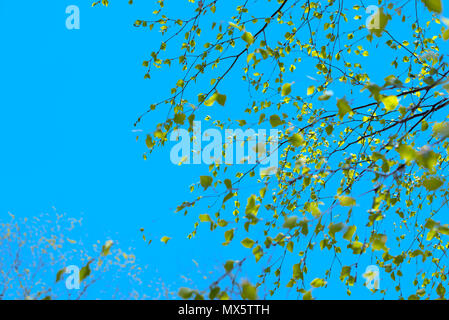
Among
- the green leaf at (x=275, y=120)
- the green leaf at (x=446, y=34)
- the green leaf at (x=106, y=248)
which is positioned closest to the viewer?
the green leaf at (x=106, y=248)

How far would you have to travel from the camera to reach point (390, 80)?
165 cm

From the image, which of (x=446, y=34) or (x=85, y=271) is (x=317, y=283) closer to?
(x=85, y=271)

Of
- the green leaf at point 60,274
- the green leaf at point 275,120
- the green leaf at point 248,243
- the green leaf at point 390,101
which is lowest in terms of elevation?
the green leaf at point 60,274

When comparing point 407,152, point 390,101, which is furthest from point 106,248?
point 390,101

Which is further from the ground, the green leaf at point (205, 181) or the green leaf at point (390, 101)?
the green leaf at point (390, 101)

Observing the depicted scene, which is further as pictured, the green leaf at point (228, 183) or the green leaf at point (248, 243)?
the green leaf at point (228, 183)

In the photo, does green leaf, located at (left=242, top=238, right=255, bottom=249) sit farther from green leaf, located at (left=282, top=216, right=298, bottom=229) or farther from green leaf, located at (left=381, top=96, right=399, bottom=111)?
green leaf, located at (left=381, top=96, right=399, bottom=111)

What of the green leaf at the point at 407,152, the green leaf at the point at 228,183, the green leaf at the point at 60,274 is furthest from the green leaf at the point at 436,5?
the green leaf at the point at 60,274

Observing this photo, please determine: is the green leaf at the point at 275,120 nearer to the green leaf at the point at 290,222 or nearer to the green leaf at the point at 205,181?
the green leaf at the point at 205,181

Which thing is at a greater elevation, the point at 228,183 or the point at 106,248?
the point at 228,183

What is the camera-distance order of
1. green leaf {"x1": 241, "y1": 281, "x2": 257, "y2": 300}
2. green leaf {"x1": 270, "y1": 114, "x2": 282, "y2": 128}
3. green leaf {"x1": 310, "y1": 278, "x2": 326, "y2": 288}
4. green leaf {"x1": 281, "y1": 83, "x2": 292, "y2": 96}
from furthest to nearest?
green leaf {"x1": 281, "y1": 83, "x2": 292, "y2": 96} < green leaf {"x1": 270, "y1": 114, "x2": 282, "y2": 128} < green leaf {"x1": 310, "y1": 278, "x2": 326, "y2": 288} < green leaf {"x1": 241, "y1": 281, "x2": 257, "y2": 300}

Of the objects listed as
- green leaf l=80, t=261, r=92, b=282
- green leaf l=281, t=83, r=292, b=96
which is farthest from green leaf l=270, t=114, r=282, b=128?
green leaf l=80, t=261, r=92, b=282
